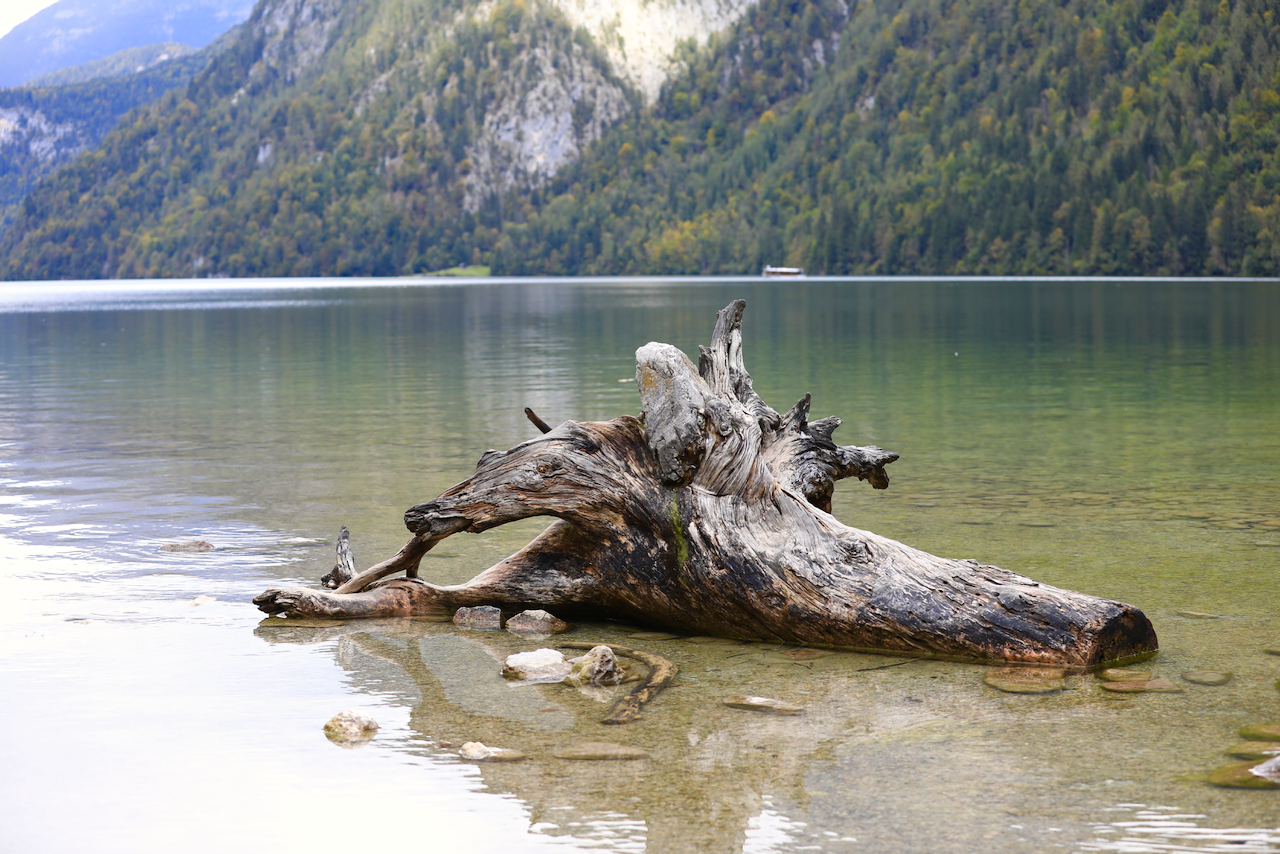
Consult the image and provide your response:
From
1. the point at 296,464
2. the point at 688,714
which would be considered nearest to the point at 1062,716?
the point at 688,714

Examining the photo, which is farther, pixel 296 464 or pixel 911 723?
pixel 296 464

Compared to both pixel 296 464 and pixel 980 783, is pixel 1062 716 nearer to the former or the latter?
pixel 980 783

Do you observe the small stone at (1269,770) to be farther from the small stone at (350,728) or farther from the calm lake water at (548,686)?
the small stone at (350,728)

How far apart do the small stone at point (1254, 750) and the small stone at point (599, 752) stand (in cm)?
269

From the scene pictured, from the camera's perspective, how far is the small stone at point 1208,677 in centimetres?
727

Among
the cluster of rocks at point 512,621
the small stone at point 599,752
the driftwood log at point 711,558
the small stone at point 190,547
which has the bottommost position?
the cluster of rocks at point 512,621

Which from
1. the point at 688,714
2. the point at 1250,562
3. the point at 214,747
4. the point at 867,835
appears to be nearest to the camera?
the point at 867,835

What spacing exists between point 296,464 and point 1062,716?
1195 centimetres

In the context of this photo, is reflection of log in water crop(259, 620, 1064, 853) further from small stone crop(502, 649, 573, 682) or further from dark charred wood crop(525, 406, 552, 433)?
dark charred wood crop(525, 406, 552, 433)

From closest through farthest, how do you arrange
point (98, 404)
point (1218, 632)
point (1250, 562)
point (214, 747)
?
1. point (214, 747)
2. point (1218, 632)
3. point (1250, 562)
4. point (98, 404)

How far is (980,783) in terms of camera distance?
19.0 ft

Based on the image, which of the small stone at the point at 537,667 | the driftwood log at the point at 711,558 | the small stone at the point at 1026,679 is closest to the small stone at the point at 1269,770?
the small stone at the point at 1026,679

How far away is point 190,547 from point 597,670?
543 cm

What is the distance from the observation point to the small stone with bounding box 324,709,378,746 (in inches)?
256
